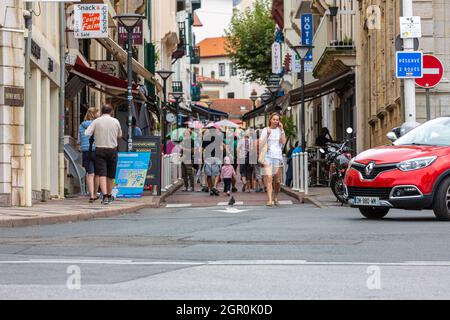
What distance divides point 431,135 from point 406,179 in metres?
1.26

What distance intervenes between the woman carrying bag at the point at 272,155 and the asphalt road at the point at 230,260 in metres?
6.98

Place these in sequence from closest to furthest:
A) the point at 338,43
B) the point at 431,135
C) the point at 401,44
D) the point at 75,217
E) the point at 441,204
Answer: the point at 441,204
the point at 431,135
the point at 75,217
the point at 401,44
the point at 338,43

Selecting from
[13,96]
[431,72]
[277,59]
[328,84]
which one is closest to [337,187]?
[431,72]

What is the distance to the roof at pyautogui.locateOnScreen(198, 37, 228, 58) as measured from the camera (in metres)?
178

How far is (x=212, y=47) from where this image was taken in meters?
179

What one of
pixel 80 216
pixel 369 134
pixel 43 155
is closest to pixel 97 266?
pixel 80 216

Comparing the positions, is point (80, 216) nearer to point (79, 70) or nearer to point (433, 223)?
point (433, 223)

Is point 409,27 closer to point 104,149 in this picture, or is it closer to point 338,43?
point 104,149

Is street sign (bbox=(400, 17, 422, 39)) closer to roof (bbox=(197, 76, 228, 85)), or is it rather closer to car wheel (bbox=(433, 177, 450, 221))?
car wheel (bbox=(433, 177, 450, 221))

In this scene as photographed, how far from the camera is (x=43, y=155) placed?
2722cm

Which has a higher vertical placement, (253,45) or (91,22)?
(253,45)

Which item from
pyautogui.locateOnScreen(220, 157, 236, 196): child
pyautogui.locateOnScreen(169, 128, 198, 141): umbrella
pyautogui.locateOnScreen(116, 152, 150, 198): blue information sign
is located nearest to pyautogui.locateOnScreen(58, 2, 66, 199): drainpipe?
pyautogui.locateOnScreen(116, 152, 150, 198): blue information sign

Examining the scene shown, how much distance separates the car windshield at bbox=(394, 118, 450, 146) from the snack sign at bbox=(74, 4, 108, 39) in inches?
490
